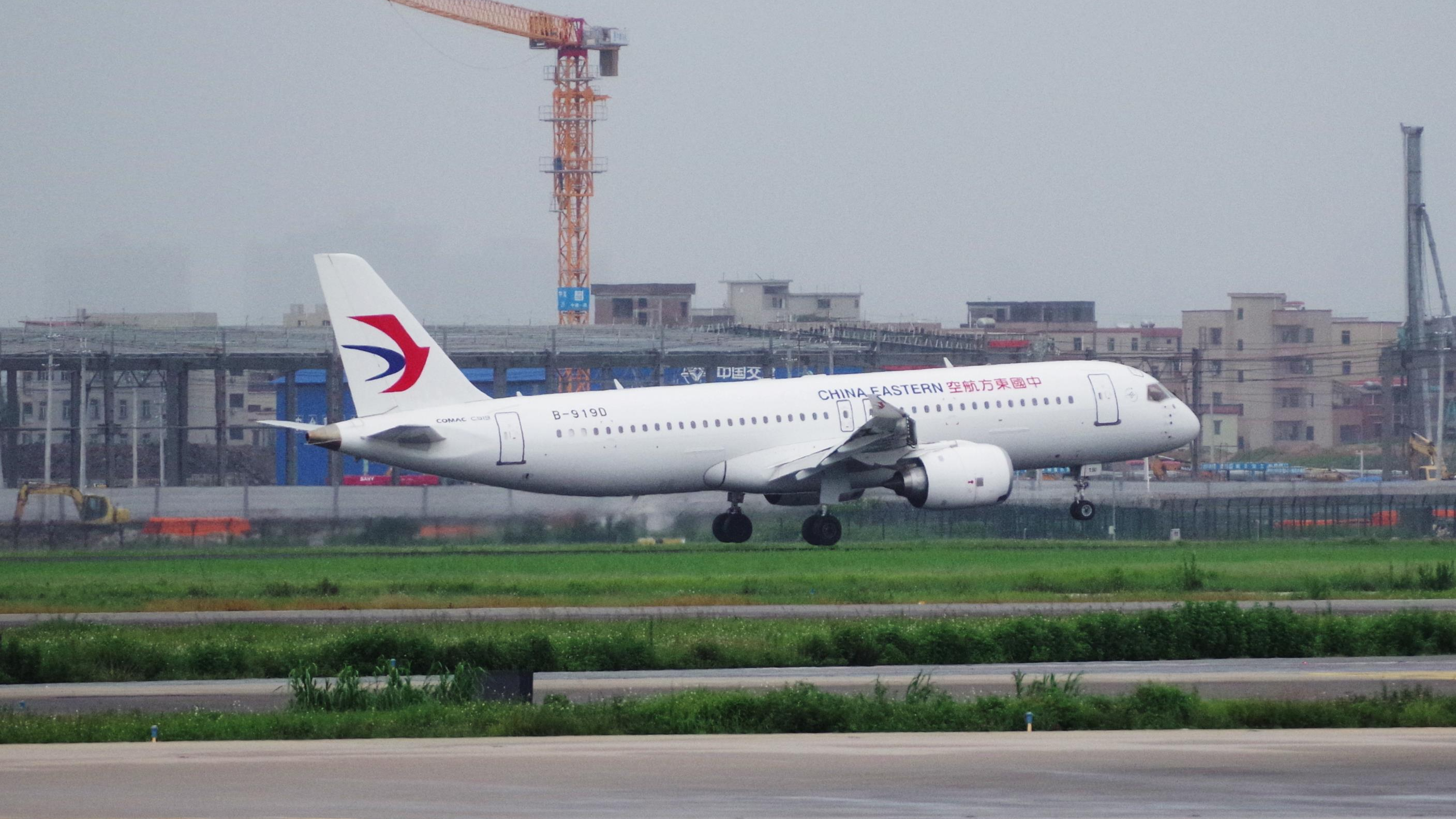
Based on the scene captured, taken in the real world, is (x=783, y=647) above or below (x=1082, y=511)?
below

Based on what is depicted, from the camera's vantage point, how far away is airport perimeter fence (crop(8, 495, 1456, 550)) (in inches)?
2093

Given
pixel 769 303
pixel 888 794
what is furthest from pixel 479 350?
pixel 769 303

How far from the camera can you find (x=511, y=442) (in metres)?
46.2

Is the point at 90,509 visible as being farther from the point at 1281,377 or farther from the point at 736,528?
the point at 1281,377

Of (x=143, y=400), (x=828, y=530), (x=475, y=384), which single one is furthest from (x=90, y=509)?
(x=143, y=400)

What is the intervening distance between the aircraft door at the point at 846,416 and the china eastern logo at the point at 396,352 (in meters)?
11.3

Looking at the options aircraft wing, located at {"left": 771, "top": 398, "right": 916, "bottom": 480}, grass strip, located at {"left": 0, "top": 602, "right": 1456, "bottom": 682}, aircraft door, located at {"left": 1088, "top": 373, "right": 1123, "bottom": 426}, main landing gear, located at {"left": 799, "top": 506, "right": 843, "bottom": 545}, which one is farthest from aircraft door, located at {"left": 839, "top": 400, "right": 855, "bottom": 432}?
grass strip, located at {"left": 0, "top": 602, "right": 1456, "bottom": 682}

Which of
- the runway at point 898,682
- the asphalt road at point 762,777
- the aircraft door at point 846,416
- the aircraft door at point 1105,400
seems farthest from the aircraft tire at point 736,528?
the asphalt road at point 762,777

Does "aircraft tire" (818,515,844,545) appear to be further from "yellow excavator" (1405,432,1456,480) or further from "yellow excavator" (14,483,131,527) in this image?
"yellow excavator" (1405,432,1456,480)

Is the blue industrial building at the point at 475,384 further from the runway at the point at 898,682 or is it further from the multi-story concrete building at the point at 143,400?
the runway at the point at 898,682

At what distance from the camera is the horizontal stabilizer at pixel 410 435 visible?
148ft

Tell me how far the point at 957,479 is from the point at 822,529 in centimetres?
436

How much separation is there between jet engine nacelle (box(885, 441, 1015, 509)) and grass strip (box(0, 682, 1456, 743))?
28.0 metres

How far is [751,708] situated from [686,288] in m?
165
